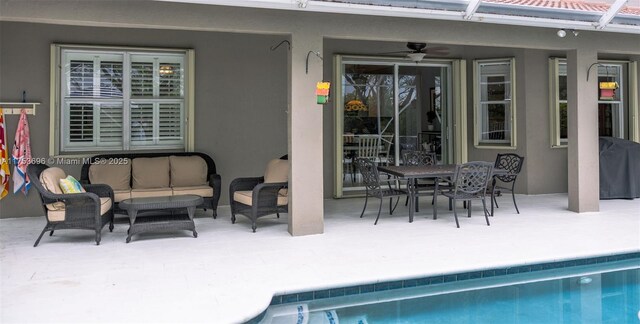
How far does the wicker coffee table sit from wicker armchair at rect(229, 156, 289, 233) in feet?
2.25

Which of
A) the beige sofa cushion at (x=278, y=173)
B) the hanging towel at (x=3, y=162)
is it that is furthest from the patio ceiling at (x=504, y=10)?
the hanging towel at (x=3, y=162)

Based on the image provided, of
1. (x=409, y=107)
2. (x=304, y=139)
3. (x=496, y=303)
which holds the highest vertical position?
(x=409, y=107)

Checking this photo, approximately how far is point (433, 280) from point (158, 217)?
11.4 ft

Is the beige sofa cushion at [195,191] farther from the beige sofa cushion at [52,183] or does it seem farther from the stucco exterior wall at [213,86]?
the beige sofa cushion at [52,183]

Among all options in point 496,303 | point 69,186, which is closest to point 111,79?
point 69,186

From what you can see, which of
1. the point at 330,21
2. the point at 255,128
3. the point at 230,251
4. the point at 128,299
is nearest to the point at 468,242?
the point at 230,251

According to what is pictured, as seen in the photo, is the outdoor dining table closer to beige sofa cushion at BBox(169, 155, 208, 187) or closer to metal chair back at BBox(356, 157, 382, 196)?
metal chair back at BBox(356, 157, 382, 196)

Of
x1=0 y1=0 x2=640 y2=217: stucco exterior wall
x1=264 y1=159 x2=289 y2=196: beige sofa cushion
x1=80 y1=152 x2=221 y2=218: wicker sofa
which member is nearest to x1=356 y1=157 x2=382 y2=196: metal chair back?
x1=264 y1=159 x2=289 y2=196: beige sofa cushion

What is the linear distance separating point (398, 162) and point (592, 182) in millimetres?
3459

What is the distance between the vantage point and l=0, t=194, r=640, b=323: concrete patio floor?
3566 millimetres

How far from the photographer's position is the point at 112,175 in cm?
697

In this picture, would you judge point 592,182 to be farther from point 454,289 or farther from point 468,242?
point 454,289

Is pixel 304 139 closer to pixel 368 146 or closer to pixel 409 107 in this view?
pixel 368 146

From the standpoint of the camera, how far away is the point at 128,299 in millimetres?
3664
